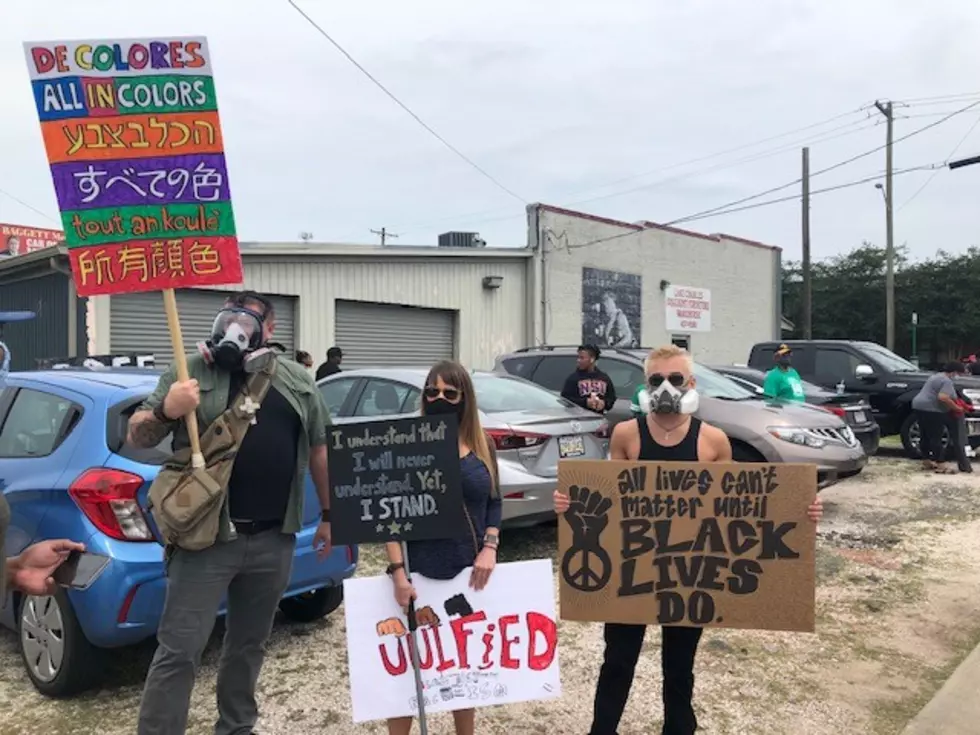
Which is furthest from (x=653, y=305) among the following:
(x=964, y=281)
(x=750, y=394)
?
(x=964, y=281)

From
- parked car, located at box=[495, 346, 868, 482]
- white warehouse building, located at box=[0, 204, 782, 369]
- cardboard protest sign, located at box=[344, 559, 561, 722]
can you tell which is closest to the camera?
cardboard protest sign, located at box=[344, 559, 561, 722]

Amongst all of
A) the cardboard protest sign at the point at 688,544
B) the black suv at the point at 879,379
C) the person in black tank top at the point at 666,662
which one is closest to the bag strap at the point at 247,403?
the cardboard protest sign at the point at 688,544

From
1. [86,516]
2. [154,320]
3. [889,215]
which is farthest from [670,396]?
[889,215]

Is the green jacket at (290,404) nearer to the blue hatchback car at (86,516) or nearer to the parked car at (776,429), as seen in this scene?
the blue hatchback car at (86,516)

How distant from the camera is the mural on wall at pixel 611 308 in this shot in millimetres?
20688

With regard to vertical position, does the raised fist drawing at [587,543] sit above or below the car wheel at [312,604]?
above

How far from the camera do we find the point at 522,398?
6.79 metres

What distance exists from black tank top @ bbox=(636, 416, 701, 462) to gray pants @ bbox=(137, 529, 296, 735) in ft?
4.58

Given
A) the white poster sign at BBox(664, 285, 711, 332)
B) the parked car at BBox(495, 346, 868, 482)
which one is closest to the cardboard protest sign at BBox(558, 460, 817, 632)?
the parked car at BBox(495, 346, 868, 482)

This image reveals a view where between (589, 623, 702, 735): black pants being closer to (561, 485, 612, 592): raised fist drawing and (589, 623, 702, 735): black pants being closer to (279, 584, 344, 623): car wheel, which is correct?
(561, 485, 612, 592): raised fist drawing

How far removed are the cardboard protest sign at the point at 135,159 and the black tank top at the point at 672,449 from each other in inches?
65.4

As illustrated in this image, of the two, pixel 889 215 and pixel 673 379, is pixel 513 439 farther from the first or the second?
pixel 889 215

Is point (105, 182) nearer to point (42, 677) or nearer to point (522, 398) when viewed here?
point (42, 677)

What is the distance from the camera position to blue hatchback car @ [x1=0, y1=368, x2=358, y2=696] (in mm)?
3584
